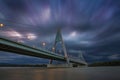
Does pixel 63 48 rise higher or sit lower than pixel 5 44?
higher

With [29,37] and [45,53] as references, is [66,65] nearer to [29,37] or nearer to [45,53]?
[45,53]

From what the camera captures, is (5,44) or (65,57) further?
(65,57)

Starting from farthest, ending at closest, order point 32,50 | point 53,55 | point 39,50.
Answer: point 53,55, point 39,50, point 32,50

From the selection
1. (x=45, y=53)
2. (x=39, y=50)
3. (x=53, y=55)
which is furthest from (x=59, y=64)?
(x=39, y=50)

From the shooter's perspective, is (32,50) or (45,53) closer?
(32,50)

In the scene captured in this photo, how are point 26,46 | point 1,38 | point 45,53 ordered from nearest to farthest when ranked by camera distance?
point 1,38 < point 26,46 < point 45,53

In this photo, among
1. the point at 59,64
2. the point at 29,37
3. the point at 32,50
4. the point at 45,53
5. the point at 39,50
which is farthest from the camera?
the point at 59,64

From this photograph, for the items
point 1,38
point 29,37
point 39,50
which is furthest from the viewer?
point 39,50

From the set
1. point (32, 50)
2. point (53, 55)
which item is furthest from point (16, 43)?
point (53, 55)

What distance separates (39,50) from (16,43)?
15.2 metres

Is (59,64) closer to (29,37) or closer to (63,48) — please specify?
(63,48)

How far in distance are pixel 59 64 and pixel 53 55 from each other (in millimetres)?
23214

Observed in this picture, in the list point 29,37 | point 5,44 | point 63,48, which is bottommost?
point 5,44

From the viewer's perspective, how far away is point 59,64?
9062cm
